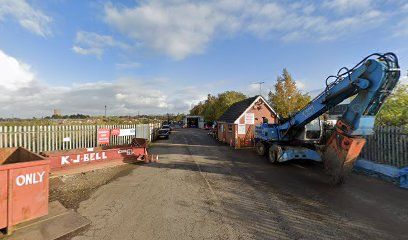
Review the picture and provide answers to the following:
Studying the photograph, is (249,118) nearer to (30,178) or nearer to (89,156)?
(89,156)

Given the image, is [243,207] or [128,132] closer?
[243,207]

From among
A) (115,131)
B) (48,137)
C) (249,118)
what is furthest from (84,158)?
(249,118)

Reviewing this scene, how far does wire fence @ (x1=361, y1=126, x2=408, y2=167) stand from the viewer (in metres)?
10.2

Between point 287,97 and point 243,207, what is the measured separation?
28.2 m

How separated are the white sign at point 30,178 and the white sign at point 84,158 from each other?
4927 millimetres

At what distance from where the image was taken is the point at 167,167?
40.6ft

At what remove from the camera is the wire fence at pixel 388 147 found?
10172 mm

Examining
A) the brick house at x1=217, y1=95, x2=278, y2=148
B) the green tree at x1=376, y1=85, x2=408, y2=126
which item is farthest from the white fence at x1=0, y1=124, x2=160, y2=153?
the green tree at x1=376, y1=85, x2=408, y2=126

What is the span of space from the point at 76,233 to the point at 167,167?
7062 millimetres

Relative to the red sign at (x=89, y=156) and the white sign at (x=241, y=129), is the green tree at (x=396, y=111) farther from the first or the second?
the red sign at (x=89, y=156)

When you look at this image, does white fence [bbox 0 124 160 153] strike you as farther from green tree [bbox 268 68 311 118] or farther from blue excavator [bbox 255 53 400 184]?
green tree [bbox 268 68 311 118]

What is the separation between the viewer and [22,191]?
536 cm

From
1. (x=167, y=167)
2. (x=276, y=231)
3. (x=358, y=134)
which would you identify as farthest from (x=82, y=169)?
(x=358, y=134)

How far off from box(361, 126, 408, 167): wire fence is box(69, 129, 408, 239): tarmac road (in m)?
1.62
